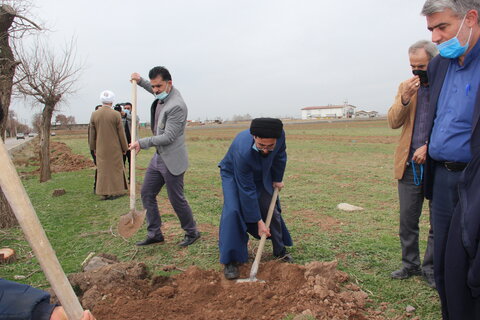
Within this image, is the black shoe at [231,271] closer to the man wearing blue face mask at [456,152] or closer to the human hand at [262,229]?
the human hand at [262,229]

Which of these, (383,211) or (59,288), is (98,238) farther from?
(383,211)

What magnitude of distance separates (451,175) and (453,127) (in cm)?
32

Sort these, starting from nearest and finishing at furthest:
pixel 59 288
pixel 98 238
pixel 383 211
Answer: pixel 59 288 → pixel 98 238 → pixel 383 211

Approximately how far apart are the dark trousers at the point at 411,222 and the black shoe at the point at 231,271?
5.25ft

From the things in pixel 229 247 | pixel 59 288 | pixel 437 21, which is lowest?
pixel 229 247

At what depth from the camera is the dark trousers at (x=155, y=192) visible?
4.62 metres

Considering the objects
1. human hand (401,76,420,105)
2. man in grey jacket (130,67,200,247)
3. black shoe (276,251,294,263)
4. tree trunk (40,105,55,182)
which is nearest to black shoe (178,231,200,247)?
man in grey jacket (130,67,200,247)

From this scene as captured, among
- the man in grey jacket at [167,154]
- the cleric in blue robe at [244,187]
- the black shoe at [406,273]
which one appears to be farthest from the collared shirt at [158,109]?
the black shoe at [406,273]

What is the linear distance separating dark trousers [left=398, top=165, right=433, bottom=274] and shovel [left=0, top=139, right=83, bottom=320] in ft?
9.41

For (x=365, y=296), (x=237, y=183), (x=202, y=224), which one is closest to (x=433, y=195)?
(x=365, y=296)

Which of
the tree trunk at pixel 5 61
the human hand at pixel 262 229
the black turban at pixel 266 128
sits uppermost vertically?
the tree trunk at pixel 5 61

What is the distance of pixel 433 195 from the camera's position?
8.68 feet

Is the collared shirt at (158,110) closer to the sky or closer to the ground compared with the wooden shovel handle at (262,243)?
closer to the sky

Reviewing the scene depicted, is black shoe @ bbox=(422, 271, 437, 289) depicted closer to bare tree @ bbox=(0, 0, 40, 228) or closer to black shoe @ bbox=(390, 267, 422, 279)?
black shoe @ bbox=(390, 267, 422, 279)
